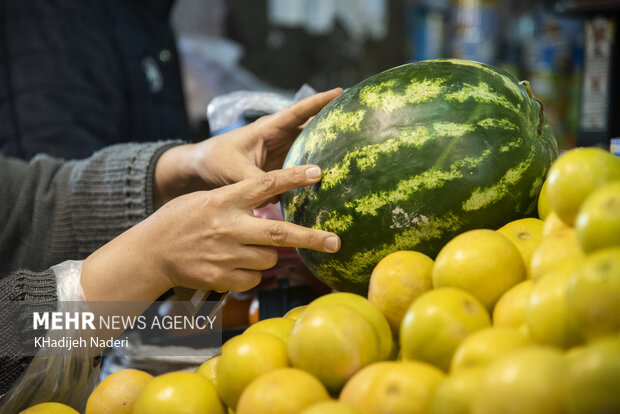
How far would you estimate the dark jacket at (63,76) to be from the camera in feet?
8.41

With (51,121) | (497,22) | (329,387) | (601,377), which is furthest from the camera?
(497,22)

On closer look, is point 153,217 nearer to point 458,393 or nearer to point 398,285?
point 398,285

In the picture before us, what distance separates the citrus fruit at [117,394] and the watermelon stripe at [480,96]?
0.84 m

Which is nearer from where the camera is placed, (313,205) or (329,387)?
(329,387)

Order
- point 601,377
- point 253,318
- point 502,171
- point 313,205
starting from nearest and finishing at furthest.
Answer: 1. point 601,377
2. point 502,171
3. point 313,205
4. point 253,318

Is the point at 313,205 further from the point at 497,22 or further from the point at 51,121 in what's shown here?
the point at 497,22

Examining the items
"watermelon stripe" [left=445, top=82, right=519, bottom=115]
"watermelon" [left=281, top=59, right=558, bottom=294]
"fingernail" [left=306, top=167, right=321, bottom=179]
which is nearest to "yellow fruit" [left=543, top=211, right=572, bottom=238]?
"watermelon" [left=281, top=59, right=558, bottom=294]

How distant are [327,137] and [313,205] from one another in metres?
0.16

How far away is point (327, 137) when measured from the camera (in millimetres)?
1243

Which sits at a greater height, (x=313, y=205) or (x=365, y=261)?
(x=313, y=205)

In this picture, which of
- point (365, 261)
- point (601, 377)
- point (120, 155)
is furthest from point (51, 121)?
point (601, 377)

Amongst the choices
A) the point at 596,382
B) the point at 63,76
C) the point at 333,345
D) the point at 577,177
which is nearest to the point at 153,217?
the point at 333,345

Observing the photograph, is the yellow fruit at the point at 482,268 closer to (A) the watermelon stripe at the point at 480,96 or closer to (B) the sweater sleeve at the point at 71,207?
(A) the watermelon stripe at the point at 480,96

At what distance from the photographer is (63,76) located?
259 cm
